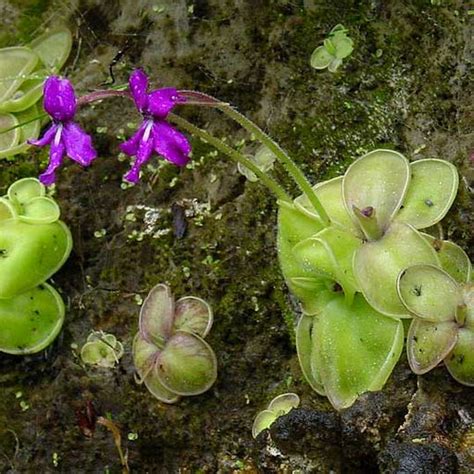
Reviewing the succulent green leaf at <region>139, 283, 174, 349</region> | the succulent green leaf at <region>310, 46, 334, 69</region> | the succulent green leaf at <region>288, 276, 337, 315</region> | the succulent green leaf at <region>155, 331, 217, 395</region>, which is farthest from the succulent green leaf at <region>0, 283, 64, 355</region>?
the succulent green leaf at <region>310, 46, 334, 69</region>

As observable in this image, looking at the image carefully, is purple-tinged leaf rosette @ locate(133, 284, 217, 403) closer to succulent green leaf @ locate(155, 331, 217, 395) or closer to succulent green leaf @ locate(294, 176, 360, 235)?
succulent green leaf @ locate(155, 331, 217, 395)

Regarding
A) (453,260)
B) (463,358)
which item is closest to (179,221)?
(453,260)

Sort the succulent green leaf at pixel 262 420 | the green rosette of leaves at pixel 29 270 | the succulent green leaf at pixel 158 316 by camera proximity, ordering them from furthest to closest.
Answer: the green rosette of leaves at pixel 29 270
the succulent green leaf at pixel 158 316
the succulent green leaf at pixel 262 420

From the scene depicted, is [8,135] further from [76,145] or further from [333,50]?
[333,50]

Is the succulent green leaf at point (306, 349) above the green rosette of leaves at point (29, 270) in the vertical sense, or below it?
above

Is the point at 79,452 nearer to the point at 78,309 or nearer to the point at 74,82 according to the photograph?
the point at 78,309

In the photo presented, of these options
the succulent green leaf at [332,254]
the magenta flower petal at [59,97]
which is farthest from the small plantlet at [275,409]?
the magenta flower petal at [59,97]

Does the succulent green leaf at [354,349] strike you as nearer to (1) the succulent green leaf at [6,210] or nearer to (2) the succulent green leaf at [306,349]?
(2) the succulent green leaf at [306,349]
